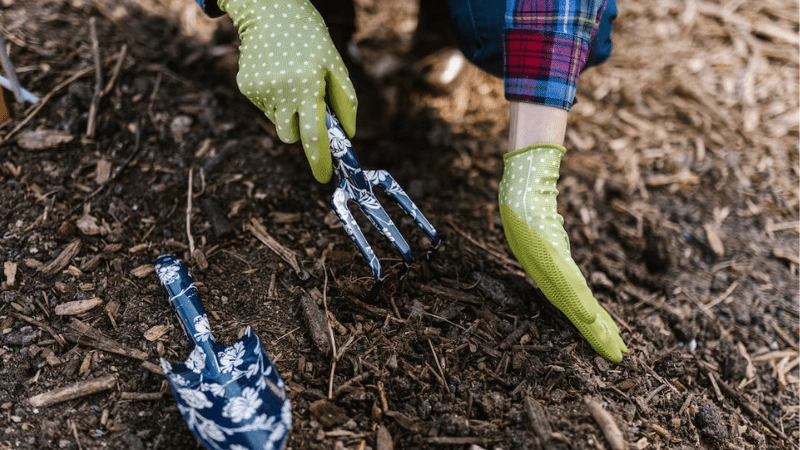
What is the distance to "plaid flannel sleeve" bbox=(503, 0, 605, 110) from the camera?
145 cm

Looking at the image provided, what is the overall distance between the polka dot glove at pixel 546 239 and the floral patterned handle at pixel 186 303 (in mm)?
737

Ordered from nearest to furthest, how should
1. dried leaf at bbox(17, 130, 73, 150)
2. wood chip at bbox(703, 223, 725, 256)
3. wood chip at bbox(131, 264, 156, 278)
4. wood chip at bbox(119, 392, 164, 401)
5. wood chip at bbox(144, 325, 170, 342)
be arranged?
1. wood chip at bbox(119, 392, 164, 401)
2. wood chip at bbox(144, 325, 170, 342)
3. wood chip at bbox(131, 264, 156, 278)
4. dried leaf at bbox(17, 130, 73, 150)
5. wood chip at bbox(703, 223, 725, 256)

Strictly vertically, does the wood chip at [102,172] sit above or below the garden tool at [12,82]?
below

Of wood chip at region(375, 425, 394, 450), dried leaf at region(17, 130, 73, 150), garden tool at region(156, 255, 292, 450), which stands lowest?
wood chip at region(375, 425, 394, 450)

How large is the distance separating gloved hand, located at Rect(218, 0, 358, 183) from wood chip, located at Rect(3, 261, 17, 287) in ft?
2.31

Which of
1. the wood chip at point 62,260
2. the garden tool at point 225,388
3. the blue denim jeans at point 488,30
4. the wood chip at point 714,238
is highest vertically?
the blue denim jeans at point 488,30

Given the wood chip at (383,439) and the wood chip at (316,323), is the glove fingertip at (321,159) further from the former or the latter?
the wood chip at (383,439)

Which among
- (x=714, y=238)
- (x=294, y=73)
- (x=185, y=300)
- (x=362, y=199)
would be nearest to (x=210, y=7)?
(x=294, y=73)

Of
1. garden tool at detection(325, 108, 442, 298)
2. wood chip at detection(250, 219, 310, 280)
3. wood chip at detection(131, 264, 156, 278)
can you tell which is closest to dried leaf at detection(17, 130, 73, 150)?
wood chip at detection(131, 264, 156, 278)

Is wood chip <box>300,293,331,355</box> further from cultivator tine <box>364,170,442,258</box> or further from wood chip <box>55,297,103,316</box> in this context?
wood chip <box>55,297,103,316</box>

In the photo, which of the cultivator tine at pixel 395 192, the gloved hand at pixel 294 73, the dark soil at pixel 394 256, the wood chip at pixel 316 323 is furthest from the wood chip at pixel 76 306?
the cultivator tine at pixel 395 192

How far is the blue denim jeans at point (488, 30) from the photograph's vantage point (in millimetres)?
1605

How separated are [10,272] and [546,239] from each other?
1.25 meters

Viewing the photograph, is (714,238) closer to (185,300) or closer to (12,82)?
(185,300)
